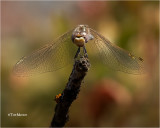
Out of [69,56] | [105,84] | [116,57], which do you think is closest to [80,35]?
[69,56]

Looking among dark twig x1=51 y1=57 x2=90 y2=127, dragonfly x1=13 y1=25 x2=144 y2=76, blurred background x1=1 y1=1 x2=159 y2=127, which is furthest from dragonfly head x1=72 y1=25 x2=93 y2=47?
dark twig x1=51 y1=57 x2=90 y2=127

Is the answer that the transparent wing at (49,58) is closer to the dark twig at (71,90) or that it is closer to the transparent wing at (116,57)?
the transparent wing at (116,57)

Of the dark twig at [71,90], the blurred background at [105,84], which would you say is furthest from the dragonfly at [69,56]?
the dark twig at [71,90]

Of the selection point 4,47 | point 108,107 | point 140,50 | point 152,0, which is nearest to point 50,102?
point 108,107

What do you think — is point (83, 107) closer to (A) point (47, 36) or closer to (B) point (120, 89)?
(B) point (120, 89)

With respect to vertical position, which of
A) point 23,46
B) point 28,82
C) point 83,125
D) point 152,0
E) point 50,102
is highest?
point 152,0

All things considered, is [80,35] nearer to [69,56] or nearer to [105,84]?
[69,56]
